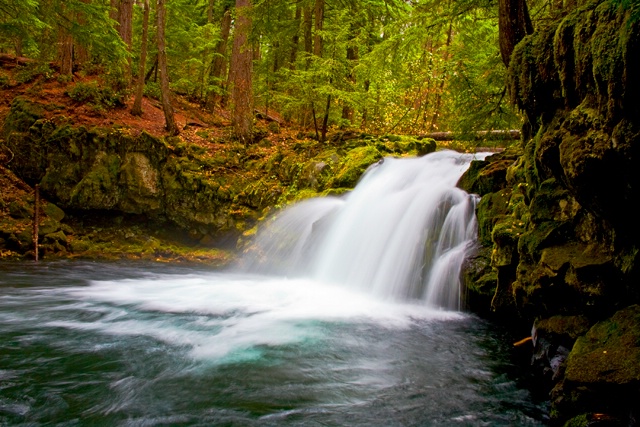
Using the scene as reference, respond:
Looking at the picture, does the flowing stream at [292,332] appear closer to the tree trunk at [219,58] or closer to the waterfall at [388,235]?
the waterfall at [388,235]

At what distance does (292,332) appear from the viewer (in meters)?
6.05

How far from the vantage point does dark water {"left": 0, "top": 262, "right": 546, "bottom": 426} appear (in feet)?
12.5

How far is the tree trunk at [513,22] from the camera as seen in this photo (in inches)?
229

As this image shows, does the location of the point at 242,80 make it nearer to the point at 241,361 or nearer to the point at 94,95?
the point at 94,95

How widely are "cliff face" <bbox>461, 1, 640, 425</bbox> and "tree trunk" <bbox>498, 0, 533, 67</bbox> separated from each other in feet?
4.45

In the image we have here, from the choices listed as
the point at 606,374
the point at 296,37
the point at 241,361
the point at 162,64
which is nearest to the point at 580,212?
the point at 606,374

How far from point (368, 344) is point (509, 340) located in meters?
2.05

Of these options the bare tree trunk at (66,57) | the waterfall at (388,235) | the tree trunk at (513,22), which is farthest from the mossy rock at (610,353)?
the bare tree trunk at (66,57)

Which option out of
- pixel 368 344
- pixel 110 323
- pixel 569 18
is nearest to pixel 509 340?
pixel 368 344

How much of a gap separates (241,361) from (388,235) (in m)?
4.88

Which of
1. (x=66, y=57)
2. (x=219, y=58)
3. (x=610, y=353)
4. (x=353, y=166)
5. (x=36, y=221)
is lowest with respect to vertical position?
(x=610, y=353)

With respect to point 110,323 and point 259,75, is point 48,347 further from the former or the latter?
point 259,75

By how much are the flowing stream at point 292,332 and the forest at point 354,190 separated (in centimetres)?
6

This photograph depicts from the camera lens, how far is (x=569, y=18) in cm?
386
